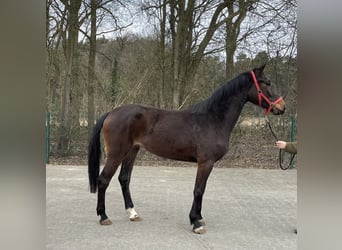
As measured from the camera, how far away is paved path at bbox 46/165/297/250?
341 cm

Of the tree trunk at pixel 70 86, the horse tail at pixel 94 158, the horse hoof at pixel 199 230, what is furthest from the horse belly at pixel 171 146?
the tree trunk at pixel 70 86

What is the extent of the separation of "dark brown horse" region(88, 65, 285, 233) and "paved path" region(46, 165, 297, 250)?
1.01 ft

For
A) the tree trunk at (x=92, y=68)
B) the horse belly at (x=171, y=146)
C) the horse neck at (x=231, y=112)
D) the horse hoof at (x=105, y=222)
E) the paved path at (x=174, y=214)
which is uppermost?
the tree trunk at (x=92, y=68)

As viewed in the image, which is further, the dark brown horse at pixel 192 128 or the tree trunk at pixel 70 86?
the tree trunk at pixel 70 86

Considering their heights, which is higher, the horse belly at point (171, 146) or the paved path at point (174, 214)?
the horse belly at point (171, 146)

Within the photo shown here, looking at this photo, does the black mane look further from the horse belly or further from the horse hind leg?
the horse hind leg

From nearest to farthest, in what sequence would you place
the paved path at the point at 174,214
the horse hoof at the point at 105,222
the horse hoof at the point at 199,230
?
1. the paved path at the point at 174,214
2. the horse hoof at the point at 199,230
3. the horse hoof at the point at 105,222

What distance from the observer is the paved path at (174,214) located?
134 inches

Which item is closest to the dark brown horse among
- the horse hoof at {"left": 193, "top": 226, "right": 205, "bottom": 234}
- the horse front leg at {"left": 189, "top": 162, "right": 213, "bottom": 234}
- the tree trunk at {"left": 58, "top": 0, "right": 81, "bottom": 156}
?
the horse front leg at {"left": 189, "top": 162, "right": 213, "bottom": 234}

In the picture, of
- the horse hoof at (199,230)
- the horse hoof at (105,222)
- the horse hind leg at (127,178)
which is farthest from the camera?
the horse hind leg at (127,178)

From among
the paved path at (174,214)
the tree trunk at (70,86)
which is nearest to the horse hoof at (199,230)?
the paved path at (174,214)

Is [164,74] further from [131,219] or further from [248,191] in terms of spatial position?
[131,219]

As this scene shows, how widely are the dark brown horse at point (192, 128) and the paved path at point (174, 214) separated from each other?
307 millimetres

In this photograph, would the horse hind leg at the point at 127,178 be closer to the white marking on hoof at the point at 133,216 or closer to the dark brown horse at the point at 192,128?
the white marking on hoof at the point at 133,216
